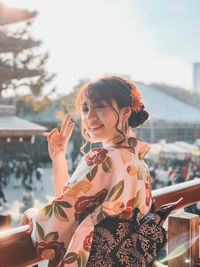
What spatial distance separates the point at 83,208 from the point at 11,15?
5547 millimetres

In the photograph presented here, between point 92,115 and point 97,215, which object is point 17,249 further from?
point 92,115

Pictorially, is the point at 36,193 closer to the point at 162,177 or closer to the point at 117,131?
the point at 162,177

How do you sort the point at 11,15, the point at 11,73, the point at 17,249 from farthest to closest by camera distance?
the point at 11,73, the point at 11,15, the point at 17,249

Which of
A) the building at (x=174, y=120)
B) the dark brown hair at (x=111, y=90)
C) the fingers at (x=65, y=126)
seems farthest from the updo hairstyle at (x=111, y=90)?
the building at (x=174, y=120)

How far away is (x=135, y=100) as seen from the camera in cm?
82

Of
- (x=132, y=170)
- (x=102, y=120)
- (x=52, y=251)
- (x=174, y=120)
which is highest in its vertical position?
(x=102, y=120)

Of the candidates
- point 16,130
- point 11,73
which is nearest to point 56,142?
point 16,130

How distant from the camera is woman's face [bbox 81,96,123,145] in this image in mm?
781

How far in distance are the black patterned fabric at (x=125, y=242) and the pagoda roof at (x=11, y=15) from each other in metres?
5.38

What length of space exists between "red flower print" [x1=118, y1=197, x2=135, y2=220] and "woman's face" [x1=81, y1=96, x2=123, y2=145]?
15 cm

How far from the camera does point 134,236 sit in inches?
27.8

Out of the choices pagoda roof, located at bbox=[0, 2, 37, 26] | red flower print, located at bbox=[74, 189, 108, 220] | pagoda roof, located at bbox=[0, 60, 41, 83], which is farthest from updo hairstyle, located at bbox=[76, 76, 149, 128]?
pagoda roof, located at bbox=[0, 60, 41, 83]

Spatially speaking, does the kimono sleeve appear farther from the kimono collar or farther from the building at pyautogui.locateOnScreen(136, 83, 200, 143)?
the building at pyautogui.locateOnScreen(136, 83, 200, 143)

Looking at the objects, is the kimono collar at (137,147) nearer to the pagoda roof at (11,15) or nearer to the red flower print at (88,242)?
the red flower print at (88,242)
